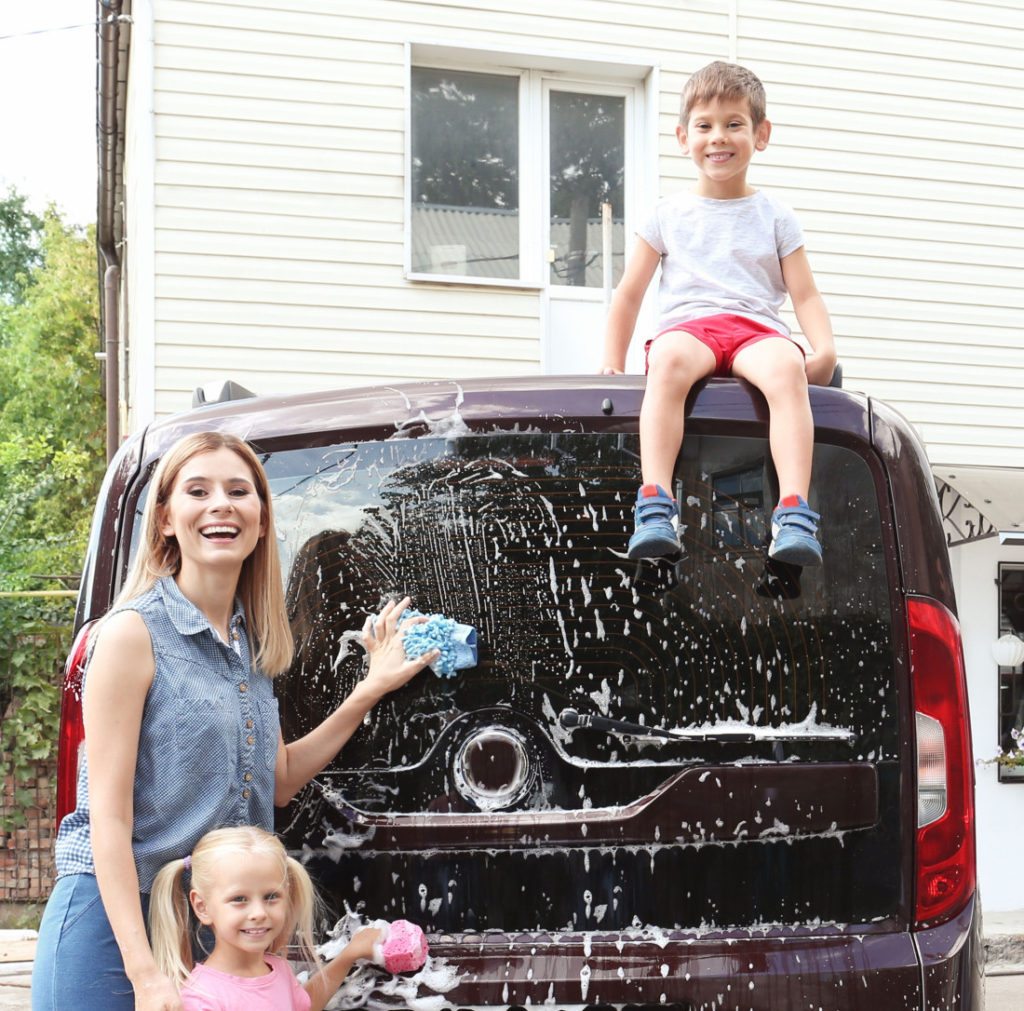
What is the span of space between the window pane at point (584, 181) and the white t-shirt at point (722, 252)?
5.25 meters

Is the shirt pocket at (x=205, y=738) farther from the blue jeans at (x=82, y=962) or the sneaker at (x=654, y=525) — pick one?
the sneaker at (x=654, y=525)

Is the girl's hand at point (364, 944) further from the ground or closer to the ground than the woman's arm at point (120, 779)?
closer to the ground

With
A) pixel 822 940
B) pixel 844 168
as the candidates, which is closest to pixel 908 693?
pixel 822 940

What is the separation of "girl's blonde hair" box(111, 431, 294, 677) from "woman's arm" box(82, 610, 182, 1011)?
179 mm

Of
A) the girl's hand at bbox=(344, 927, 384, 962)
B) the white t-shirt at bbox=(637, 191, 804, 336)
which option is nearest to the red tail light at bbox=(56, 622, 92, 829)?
the girl's hand at bbox=(344, 927, 384, 962)

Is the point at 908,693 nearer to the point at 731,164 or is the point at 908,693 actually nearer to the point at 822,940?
the point at 822,940

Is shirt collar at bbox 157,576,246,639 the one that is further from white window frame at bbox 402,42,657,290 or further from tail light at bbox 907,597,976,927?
white window frame at bbox 402,42,657,290

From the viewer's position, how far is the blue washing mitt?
7.41ft

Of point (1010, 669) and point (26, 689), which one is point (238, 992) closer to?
point (26, 689)

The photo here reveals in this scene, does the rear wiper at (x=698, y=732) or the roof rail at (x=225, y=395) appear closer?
the rear wiper at (x=698, y=732)

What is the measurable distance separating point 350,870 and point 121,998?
1.49 feet

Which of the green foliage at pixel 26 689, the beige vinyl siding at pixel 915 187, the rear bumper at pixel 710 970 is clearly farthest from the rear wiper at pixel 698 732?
the green foliage at pixel 26 689

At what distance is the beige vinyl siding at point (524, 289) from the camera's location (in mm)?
7652

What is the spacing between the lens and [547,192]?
829 centimetres
